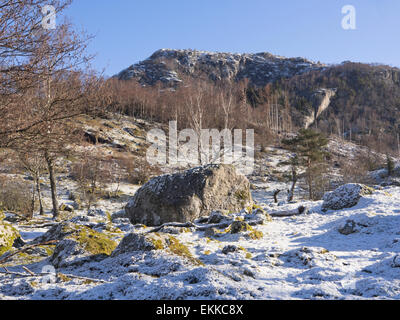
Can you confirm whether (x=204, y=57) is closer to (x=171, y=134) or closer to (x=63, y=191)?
(x=171, y=134)

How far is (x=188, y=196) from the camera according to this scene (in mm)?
8820

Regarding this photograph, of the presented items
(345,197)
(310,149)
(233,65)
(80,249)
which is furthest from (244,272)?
(233,65)

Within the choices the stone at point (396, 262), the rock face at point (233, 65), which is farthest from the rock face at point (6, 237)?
the rock face at point (233, 65)

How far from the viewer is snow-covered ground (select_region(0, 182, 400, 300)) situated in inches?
117

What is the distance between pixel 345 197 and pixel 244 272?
23.8 ft

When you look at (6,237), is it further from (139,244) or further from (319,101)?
(319,101)

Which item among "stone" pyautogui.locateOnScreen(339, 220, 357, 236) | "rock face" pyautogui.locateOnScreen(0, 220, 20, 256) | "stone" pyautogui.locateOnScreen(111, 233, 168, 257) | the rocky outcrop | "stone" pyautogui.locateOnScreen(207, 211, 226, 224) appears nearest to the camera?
"stone" pyautogui.locateOnScreen(111, 233, 168, 257)

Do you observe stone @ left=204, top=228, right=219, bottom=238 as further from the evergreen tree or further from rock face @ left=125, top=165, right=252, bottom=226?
the evergreen tree

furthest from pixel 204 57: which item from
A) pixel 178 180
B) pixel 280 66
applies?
pixel 178 180

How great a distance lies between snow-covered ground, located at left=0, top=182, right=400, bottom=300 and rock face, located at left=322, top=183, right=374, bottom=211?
269cm

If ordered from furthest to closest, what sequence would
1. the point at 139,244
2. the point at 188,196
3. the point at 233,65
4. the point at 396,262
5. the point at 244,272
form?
the point at 233,65
the point at 188,196
the point at 139,244
the point at 396,262
the point at 244,272

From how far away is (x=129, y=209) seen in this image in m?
9.70

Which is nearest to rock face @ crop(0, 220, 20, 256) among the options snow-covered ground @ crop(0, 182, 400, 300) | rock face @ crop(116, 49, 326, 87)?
snow-covered ground @ crop(0, 182, 400, 300)
